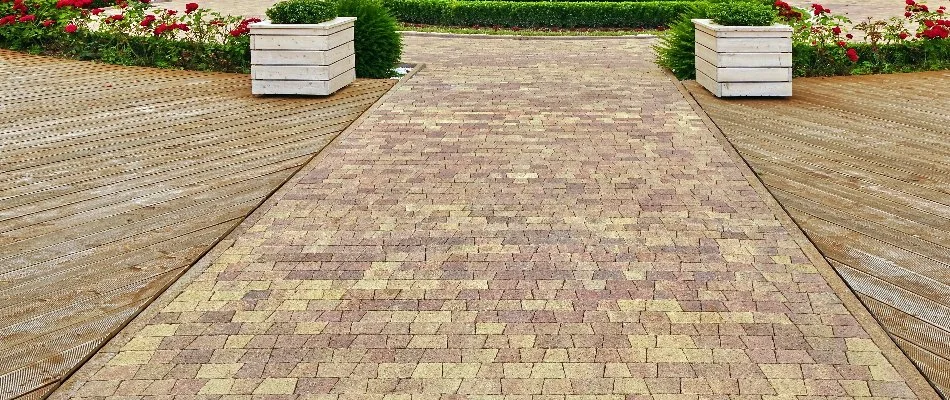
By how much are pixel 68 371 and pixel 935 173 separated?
6669mm

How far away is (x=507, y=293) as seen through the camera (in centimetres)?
558

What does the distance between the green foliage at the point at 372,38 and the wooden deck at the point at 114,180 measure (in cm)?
65

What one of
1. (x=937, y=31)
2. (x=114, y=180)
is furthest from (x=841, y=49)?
(x=114, y=180)

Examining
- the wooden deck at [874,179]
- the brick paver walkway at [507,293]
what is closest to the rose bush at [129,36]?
the brick paver walkway at [507,293]

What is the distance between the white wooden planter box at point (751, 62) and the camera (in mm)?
11844

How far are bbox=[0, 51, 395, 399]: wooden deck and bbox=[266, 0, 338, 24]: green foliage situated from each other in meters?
0.93

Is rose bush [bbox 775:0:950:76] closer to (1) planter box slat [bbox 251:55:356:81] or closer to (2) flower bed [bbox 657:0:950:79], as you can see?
(2) flower bed [bbox 657:0:950:79]

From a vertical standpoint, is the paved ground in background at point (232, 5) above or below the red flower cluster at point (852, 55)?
above

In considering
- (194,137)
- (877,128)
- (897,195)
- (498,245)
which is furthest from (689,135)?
(194,137)

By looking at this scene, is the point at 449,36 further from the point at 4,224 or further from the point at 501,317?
the point at 501,317

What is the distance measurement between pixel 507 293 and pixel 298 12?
738cm

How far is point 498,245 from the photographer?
21.1 ft

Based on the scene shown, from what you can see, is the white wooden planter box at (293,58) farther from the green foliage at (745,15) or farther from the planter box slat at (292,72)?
the green foliage at (745,15)

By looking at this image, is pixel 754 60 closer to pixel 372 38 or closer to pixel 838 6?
pixel 372 38
